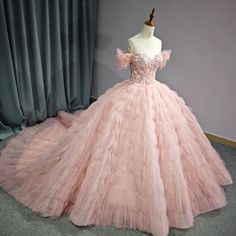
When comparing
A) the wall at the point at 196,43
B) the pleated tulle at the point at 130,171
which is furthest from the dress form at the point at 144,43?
the wall at the point at 196,43

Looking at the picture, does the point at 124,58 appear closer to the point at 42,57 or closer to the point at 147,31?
the point at 147,31

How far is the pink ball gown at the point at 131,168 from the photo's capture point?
63.1 inches

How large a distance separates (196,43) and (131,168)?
4.28 feet

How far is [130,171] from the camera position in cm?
163

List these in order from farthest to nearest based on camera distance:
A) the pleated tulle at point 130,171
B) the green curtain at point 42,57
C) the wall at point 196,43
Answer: the wall at point 196,43 < the green curtain at point 42,57 < the pleated tulle at point 130,171

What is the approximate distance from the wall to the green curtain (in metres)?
0.25

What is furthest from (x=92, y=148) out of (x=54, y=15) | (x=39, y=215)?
(x=54, y=15)

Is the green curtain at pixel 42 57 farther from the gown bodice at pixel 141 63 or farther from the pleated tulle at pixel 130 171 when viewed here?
the gown bodice at pixel 141 63

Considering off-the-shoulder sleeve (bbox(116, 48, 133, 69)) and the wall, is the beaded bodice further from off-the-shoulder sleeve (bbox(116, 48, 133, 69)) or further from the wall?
the wall

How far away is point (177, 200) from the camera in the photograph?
5.30 feet

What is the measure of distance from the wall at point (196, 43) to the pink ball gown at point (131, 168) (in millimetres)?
809

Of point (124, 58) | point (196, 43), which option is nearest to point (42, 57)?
point (124, 58)

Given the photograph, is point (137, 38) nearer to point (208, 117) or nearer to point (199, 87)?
point (199, 87)

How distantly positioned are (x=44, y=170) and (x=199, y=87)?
4.74 feet
